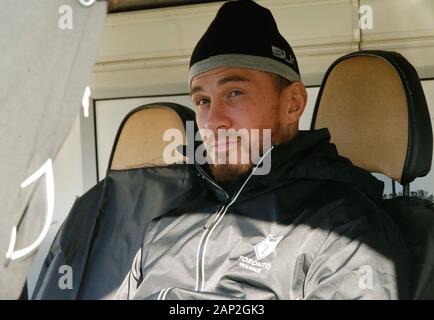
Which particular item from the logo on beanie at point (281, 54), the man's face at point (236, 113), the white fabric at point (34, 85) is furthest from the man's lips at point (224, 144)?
the white fabric at point (34, 85)

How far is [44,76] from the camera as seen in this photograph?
130cm

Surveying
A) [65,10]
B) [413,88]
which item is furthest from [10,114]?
[413,88]

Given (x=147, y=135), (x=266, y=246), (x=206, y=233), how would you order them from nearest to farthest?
(x=266, y=246), (x=206, y=233), (x=147, y=135)

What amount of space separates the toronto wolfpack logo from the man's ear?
0.41 m

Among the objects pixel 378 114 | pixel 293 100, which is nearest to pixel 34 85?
pixel 293 100

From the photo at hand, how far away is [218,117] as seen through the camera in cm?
166

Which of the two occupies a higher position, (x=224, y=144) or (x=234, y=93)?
(x=234, y=93)

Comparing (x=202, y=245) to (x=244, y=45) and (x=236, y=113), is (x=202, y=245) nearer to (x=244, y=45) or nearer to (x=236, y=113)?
(x=236, y=113)

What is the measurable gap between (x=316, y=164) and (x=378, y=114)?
24 centimetres

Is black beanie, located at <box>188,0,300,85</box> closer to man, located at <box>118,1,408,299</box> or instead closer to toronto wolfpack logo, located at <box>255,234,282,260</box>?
man, located at <box>118,1,408,299</box>

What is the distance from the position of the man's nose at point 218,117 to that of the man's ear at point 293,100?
174 millimetres

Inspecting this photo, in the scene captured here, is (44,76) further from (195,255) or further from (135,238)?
(135,238)
